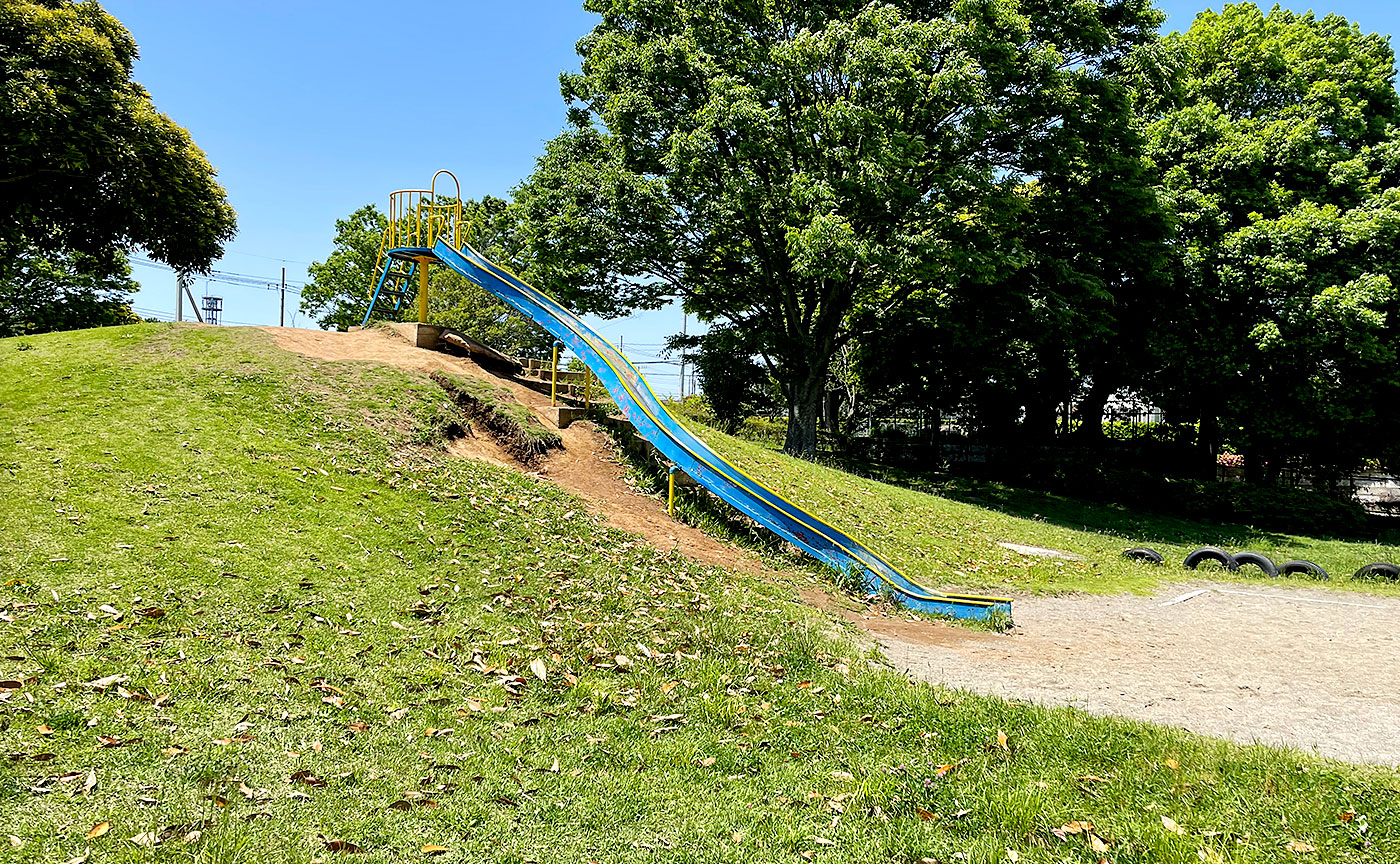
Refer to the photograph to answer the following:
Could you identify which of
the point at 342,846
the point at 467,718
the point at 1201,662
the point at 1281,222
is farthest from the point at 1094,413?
the point at 342,846

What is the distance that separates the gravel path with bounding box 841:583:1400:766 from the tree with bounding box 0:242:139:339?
2850cm

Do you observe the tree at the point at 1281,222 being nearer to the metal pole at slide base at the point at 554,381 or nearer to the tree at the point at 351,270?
the metal pole at slide base at the point at 554,381

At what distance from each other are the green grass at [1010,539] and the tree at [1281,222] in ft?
13.8

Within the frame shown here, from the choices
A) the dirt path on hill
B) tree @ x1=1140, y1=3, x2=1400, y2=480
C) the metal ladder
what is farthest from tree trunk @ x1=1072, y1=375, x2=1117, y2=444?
the metal ladder

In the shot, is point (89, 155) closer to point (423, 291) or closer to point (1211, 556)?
point (423, 291)

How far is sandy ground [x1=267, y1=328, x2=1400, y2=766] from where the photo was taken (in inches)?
228

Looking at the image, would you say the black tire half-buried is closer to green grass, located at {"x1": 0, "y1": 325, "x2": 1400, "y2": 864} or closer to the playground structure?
the playground structure

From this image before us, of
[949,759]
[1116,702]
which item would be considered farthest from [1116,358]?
[949,759]

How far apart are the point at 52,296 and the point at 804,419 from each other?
84.9ft

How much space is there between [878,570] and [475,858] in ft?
22.5

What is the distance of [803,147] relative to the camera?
18.1 metres

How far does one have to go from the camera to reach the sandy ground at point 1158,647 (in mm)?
5781

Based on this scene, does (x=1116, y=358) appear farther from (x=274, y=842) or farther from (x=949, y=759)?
(x=274, y=842)

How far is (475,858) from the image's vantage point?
3.58 m
